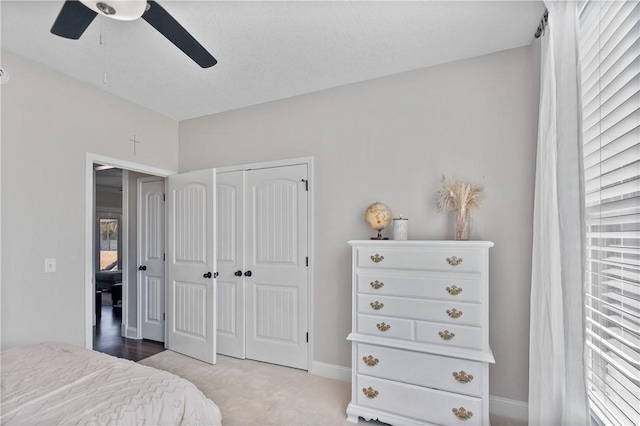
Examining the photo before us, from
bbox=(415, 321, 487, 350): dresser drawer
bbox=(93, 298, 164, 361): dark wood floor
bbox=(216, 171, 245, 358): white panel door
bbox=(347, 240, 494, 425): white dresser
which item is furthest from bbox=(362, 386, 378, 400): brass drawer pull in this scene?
bbox=(93, 298, 164, 361): dark wood floor

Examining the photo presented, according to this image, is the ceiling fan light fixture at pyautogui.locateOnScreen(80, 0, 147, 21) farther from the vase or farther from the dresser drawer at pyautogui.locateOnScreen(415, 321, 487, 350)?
the dresser drawer at pyautogui.locateOnScreen(415, 321, 487, 350)

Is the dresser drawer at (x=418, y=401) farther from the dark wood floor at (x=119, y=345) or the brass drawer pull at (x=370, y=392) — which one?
the dark wood floor at (x=119, y=345)

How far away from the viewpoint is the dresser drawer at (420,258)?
7.03ft

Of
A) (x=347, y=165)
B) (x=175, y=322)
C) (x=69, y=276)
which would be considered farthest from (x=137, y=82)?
(x=175, y=322)

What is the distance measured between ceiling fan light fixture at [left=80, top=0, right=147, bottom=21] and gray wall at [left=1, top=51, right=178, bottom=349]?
167 cm

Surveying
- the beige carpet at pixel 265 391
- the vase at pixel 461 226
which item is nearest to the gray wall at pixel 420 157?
the vase at pixel 461 226

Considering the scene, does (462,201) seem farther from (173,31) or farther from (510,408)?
(173,31)

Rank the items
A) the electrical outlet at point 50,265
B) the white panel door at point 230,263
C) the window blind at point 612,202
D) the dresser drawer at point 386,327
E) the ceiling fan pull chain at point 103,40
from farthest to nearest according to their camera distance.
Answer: the white panel door at point 230,263 → the electrical outlet at point 50,265 → the dresser drawer at point 386,327 → the ceiling fan pull chain at point 103,40 → the window blind at point 612,202

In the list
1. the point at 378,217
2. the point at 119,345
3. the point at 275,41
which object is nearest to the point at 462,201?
the point at 378,217

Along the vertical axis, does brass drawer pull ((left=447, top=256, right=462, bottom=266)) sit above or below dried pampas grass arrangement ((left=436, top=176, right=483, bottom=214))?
below

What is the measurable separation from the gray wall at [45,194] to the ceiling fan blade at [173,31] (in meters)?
1.69

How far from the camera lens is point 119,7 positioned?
1.43m

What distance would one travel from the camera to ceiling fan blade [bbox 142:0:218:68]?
1.53m

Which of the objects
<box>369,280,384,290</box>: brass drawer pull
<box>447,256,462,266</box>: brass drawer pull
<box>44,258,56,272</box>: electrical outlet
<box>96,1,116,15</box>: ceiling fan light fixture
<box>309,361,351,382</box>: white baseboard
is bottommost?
<box>309,361,351,382</box>: white baseboard
